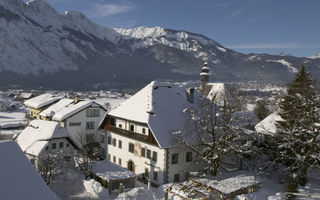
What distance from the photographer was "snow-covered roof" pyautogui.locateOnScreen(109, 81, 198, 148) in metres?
32.5

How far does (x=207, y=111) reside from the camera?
3319 centimetres

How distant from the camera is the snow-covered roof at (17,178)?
14.6 m

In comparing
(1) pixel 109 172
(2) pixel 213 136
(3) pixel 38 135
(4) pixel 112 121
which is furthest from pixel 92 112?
(2) pixel 213 136

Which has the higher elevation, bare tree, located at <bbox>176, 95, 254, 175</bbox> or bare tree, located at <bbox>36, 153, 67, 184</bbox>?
Answer: bare tree, located at <bbox>176, 95, 254, 175</bbox>

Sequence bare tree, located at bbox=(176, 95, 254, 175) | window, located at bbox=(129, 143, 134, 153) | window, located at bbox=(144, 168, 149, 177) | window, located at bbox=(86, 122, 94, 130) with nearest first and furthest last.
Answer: bare tree, located at bbox=(176, 95, 254, 175), window, located at bbox=(144, 168, 149, 177), window, located at bbox=(129, 143, 134, 153), window, located at bbox=(86, 122, 94, 130)

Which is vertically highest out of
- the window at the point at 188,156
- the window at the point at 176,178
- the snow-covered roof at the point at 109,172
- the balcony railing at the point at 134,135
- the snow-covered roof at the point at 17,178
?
the snow-covered roof at the point at 17,178

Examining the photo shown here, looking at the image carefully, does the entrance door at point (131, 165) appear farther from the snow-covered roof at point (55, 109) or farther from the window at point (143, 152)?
the snow-covered roof at point (55, 109)

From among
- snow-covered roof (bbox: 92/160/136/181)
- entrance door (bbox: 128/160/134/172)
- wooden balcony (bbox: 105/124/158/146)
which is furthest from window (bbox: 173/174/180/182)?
entrance door (bbox: 128/160/134/172)

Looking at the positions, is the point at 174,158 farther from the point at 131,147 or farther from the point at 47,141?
the point at 47,141

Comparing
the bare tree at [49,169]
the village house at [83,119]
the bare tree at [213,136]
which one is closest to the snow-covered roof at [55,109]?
the village house at [83,119]

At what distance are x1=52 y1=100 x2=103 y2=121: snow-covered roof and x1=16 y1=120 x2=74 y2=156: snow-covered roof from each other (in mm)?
9109

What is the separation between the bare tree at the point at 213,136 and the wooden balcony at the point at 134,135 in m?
3.22

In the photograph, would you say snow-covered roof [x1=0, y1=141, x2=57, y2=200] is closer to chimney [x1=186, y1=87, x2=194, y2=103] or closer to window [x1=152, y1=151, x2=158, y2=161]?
window [x1=152, y1=151, x2=158, y2=161]

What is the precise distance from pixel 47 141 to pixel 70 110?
14549mm
